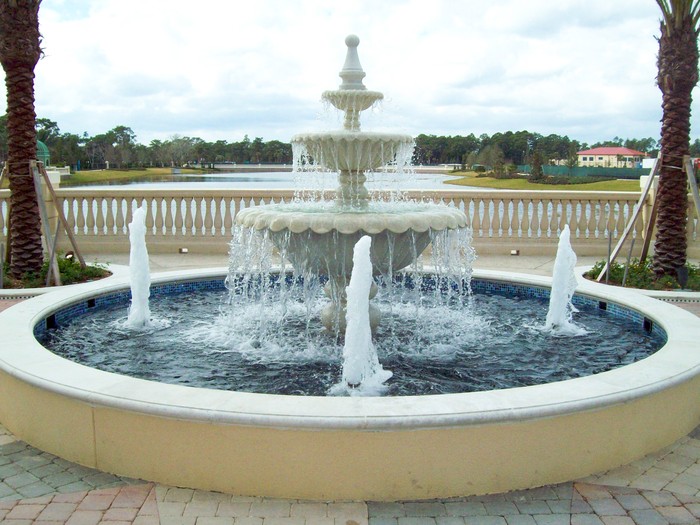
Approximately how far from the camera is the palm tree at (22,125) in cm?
1084

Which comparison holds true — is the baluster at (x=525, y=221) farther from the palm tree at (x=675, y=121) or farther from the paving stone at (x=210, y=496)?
the paving stone at (x=210, y=496)

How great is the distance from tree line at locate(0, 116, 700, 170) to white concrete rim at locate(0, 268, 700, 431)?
2113 centimetres

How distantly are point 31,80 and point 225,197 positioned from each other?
16.2 feet

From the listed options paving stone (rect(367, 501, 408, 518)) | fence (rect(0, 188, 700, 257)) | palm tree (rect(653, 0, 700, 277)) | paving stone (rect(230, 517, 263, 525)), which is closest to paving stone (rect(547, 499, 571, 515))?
paving stone (rect(367, 501, 408, 518))

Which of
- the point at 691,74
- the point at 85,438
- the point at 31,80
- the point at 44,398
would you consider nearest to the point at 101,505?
the point at 85,438

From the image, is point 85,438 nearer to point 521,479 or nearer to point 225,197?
point 521,479

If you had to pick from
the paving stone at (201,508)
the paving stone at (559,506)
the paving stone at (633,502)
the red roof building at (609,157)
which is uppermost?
the red roof building at (609,157)

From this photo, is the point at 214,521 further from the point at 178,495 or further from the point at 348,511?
the point at 348,511

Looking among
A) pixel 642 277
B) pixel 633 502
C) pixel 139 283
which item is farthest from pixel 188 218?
pixel 633 502

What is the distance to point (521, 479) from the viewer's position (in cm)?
439

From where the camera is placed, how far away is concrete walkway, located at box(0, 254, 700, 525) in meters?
4.00

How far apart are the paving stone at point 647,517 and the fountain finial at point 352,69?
5.13 meters

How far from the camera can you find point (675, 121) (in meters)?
11.0

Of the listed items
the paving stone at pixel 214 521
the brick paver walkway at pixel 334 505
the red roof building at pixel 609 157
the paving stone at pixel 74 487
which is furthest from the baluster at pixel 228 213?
the red roof building at pixel 609 157
